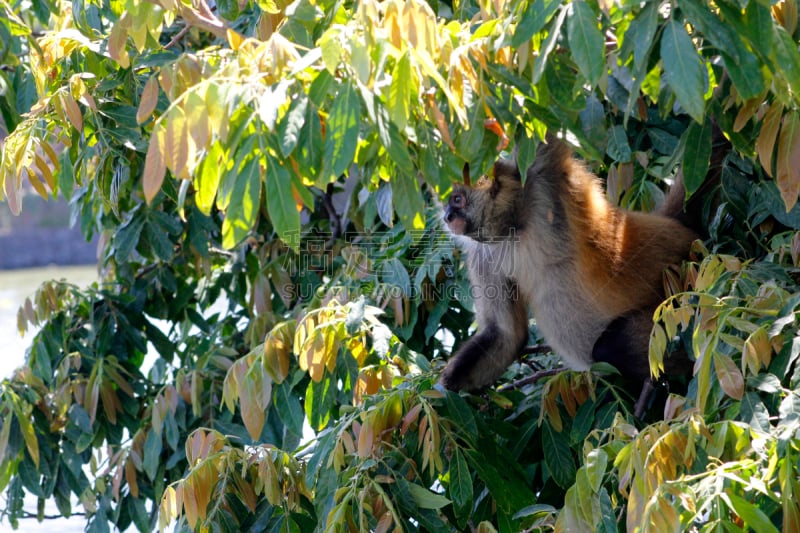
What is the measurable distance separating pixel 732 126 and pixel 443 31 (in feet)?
2.92

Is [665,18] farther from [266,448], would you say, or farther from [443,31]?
[266,448]

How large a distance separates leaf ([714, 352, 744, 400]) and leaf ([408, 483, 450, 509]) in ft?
3.03

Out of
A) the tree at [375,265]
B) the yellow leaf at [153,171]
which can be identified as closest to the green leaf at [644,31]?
the tree at [375,265]

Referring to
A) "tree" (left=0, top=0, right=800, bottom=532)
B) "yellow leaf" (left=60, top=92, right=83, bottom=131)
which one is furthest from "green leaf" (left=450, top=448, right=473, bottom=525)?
"yellow leaf" (left=60, top=92, right=83, bottom=131)

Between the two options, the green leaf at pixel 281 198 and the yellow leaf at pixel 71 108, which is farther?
the yellow leaf at pixel 71 108

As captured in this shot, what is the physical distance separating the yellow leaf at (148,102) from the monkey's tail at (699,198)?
1.91 m

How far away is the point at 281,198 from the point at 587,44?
2.23 ft

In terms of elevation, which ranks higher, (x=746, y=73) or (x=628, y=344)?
(x=746, y=73)

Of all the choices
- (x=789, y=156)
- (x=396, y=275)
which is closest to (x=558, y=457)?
(x=396, y=275)

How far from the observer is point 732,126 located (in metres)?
2.58

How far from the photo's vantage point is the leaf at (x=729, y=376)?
2.25 m

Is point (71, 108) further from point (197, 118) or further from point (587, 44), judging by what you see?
point (587, 44)

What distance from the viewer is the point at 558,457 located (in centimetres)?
330

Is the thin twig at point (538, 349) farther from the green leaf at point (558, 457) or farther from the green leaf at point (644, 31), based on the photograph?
the green leaf at point (644, 31)
